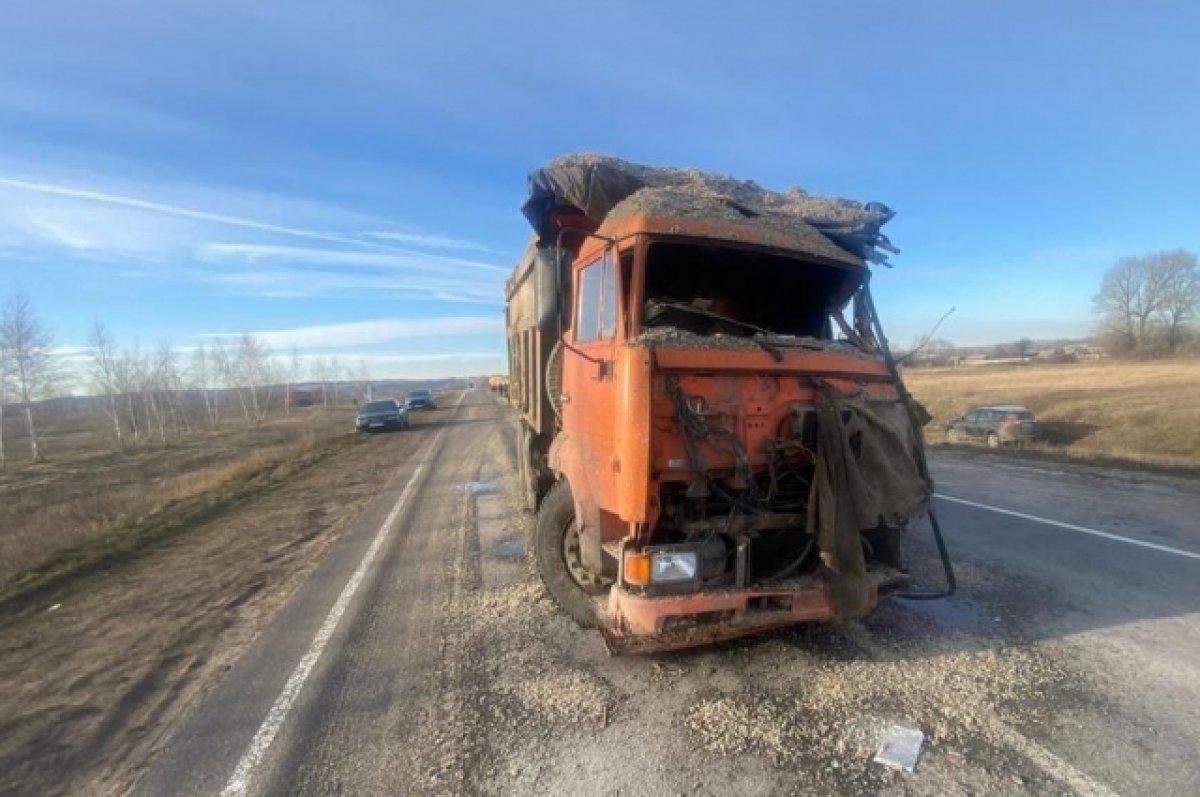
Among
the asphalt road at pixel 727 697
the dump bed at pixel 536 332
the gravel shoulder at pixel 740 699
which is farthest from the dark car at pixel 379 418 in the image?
the gravel shoulder at pixel 740 699

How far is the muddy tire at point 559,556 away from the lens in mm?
4652

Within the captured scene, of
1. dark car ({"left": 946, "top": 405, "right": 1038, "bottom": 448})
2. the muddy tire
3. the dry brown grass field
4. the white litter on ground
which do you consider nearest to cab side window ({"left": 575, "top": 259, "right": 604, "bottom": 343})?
the muddy tire

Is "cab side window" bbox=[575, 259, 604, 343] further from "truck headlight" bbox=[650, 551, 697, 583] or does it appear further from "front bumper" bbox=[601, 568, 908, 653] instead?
"front bumper" bbox=[601, 568, 908, 653]

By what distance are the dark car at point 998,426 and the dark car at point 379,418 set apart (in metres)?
24.0

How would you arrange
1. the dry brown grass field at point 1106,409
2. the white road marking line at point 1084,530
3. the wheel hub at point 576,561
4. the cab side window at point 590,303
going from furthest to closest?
the dry brown grass field at point 1106,409 → the white road marking line at point 1084,530 → the wheel hub at point 576,561 → the cab side window at point 590,303

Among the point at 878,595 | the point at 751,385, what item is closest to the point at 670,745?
the point at 878,595

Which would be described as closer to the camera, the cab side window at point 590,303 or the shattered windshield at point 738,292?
the shattered windshield at point 738,292

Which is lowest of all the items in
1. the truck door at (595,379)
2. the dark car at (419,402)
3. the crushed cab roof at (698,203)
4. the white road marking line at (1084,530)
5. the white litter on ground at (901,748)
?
the dark car at (419,402)

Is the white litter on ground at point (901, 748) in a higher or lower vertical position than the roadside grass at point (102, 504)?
higher

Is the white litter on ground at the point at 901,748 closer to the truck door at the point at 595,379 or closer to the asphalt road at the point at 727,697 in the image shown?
the asphalt road at the point at 727,697

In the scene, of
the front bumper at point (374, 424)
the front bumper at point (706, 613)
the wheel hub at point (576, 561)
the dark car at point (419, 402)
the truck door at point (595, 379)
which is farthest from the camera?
the dark car at point (419, 402)

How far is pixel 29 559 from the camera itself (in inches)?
299

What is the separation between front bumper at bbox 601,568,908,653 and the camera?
11.1ft

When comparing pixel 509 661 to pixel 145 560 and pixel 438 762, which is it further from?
pixel 145 560
